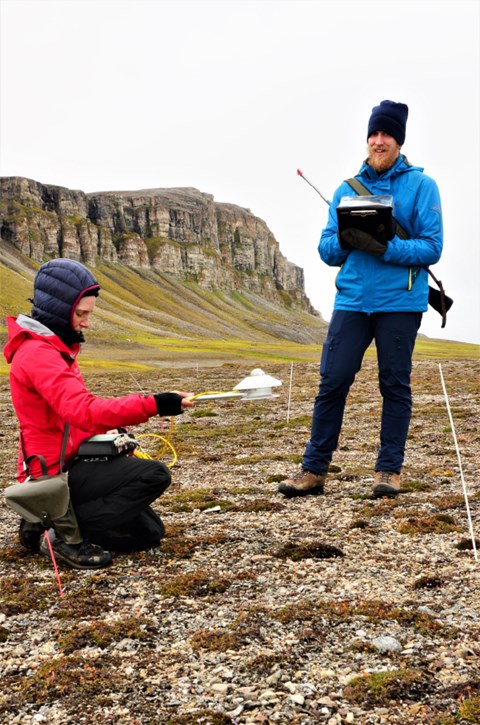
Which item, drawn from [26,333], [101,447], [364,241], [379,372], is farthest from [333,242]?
[26,333]

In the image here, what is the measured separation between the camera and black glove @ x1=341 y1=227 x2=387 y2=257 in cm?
768

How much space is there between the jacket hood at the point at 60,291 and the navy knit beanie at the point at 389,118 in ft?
13.5

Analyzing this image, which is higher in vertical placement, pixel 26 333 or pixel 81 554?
pixel 26 333

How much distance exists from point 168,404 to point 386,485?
388 cm

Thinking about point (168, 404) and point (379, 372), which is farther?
point (379, 372)

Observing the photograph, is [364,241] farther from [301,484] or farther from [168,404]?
[168,404]

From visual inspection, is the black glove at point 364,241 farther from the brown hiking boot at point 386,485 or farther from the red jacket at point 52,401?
the red jacket at point 52,401

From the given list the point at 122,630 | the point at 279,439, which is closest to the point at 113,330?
the point at 279,439

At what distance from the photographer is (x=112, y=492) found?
6.43 m

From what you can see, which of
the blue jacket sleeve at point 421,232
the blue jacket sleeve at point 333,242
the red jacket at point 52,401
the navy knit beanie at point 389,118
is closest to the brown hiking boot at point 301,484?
the blue jacket sleeve at point 333,242

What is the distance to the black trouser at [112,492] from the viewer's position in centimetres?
637

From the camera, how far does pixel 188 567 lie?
20.6 ft

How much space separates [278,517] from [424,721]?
13.9ft

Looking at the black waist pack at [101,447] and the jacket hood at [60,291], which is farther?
the black waist pack at [101,447]
